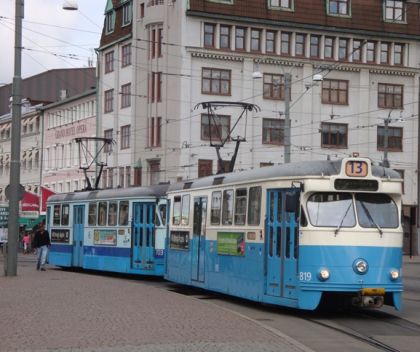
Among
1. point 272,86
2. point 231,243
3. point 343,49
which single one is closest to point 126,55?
point 272,86

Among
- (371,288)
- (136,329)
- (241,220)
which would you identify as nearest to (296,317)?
(371,288)

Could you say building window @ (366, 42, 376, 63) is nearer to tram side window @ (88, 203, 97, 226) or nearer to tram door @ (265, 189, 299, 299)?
tram side window @ (88, 203, 97, 226)

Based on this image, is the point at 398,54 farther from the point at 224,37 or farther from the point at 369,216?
the point at 369,216

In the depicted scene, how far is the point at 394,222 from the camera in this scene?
16359 millimetres

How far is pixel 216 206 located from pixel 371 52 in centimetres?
4307

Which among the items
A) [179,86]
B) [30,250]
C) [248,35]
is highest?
[248,35]

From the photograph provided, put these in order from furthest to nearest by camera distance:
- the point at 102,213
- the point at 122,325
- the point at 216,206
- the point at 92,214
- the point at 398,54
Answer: the point at 398,54 → the point at 92,214 → the point at 102,213 → the point at 216,206 → the point at 122,325

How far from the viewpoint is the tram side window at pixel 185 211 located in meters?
21.9

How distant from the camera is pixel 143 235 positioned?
88.5 feet

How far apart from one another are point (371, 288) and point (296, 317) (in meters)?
1.54

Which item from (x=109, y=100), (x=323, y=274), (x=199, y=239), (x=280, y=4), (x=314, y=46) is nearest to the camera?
(x=323, y=274)

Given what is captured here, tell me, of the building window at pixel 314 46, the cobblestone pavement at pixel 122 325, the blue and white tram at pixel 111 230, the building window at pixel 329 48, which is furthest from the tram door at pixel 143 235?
the building window at pixel 329 48

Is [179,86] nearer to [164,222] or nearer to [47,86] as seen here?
[164,222]

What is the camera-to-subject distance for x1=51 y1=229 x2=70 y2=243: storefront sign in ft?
107
